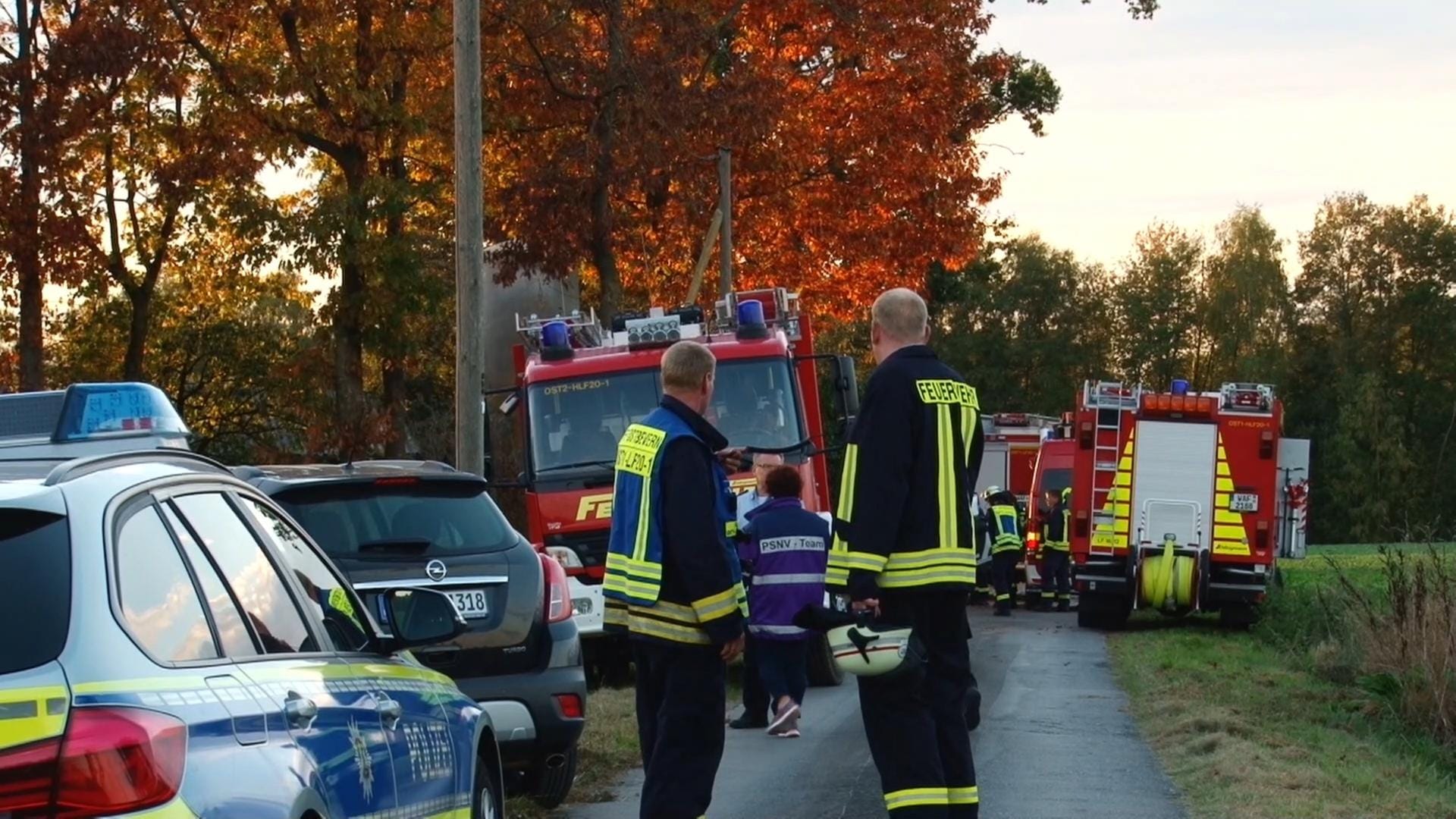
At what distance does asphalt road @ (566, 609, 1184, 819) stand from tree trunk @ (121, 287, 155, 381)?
1475 centimetres

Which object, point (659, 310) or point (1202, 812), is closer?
point (1202, 812)

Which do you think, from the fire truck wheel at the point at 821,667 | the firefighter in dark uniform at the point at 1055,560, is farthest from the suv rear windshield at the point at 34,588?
the firefighter in dark uniform at the point at 1055,560

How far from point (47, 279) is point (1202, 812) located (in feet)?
61.6

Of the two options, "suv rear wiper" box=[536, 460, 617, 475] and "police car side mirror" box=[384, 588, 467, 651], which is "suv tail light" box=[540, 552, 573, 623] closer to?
"police car side mirror" box=[384, 588, 467, 651]

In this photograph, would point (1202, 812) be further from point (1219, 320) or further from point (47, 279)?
point (1219, 320)

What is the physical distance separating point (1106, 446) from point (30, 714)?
22175mm

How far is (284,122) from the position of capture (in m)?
25.5

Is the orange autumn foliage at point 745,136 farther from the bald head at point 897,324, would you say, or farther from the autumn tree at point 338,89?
the bald head at point 897,324

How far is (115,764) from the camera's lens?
3662 mm

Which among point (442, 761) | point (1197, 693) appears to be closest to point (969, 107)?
point (1197, 693)

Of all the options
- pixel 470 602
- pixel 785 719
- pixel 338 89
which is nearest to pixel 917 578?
pixel 470 602

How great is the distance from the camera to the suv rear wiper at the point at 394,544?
9500 millimetres

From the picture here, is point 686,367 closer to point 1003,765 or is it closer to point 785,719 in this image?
point 1003,765

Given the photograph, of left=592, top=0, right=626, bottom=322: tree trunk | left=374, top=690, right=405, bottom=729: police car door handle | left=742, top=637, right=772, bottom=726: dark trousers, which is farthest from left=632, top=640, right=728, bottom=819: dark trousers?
left=592, top=0, right=626, bottom=322: tree trunk
